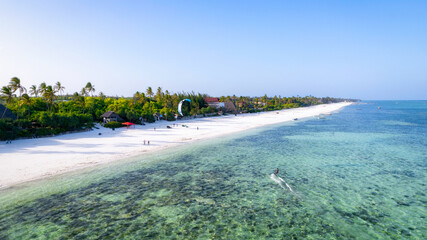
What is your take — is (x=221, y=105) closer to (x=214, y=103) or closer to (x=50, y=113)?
(x=214, y=103)

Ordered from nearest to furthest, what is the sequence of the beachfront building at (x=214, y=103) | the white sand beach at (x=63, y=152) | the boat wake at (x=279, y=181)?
1. the boat wake at (x=279, y=181)
2. the white sand beach at (x=63, y=152)
3. the beachfront building at (x=214, y=103)

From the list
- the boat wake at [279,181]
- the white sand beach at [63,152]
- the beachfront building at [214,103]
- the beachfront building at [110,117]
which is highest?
the beachfront building at [214,103]

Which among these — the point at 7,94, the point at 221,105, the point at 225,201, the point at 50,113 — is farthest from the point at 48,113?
the point at 221,105

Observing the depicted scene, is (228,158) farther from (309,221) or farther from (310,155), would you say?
(309,221)

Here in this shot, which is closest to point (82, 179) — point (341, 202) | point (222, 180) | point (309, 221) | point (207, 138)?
point (222, 180)

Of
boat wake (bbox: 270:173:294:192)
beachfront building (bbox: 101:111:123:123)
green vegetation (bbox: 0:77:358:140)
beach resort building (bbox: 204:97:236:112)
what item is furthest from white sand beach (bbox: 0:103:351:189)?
beach resort building (bbox: 204:97:236:112)

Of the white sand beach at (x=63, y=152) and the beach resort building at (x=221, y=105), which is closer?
the white sand beach at (x=63, y=152)

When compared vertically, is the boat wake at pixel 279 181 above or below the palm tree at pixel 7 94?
below

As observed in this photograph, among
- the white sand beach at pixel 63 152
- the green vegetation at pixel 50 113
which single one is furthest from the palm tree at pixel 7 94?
the white sand beach at pixel 63 152

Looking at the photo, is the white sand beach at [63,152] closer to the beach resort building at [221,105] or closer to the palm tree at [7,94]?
the palm tree at [7,94]
